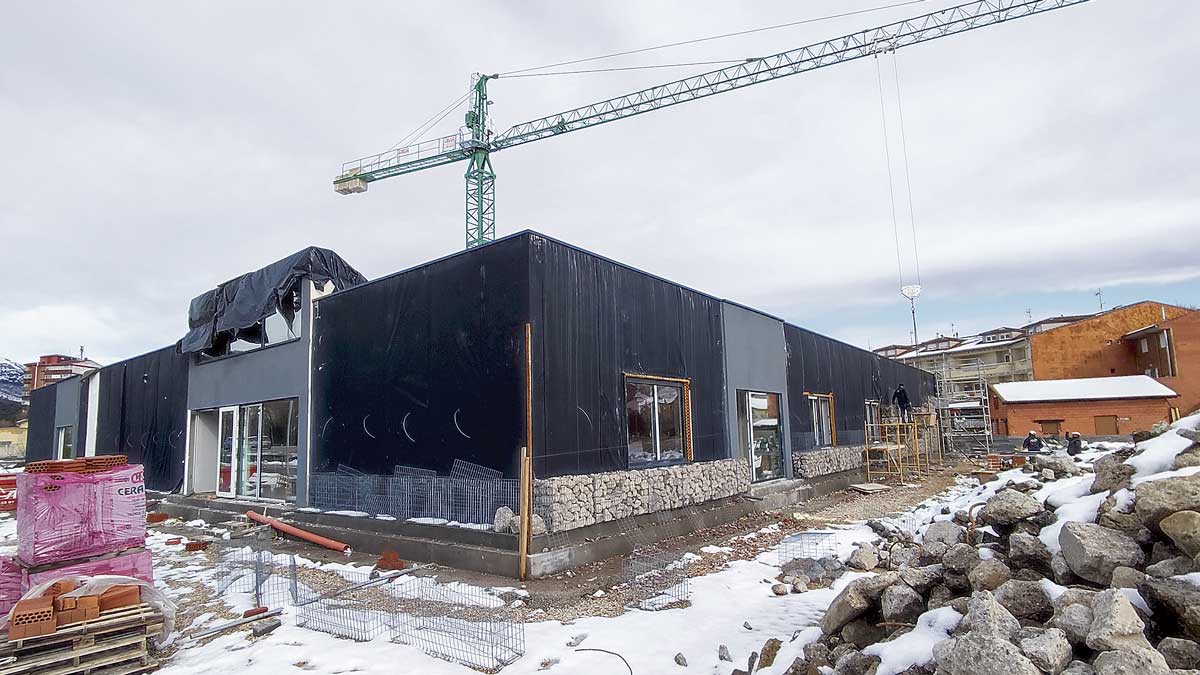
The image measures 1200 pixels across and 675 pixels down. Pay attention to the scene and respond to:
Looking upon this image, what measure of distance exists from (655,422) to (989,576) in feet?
23.0

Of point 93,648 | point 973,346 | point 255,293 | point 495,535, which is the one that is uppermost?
point 973,346

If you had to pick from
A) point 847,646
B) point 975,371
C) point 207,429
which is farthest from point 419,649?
point 975,371

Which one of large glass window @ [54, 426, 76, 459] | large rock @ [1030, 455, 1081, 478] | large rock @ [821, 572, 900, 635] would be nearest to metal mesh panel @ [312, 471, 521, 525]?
large rock @ [821, 572, 900, 635]

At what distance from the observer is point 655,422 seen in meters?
11.0

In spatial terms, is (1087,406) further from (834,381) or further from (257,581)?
(257,581)

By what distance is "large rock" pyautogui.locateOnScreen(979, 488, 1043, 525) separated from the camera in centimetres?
514

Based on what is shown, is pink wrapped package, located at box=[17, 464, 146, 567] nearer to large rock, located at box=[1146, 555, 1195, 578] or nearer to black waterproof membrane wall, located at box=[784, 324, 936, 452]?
large rock, located at box=[1146, 555, 1195, 578]

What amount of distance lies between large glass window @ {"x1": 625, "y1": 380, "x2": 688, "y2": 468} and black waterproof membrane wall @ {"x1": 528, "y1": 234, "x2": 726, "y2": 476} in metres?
0.20

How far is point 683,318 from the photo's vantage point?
12031 mm

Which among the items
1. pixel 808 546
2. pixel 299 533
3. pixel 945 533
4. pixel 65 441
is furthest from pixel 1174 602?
pixel 65 441

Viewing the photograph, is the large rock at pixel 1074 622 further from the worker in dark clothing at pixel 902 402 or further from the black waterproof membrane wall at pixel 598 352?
the worker in dark clothing at pixel 902 402

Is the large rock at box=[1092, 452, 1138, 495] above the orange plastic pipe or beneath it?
above

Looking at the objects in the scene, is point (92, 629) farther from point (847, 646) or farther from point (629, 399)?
point (629, 399)

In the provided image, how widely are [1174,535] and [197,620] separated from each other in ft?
26.6
